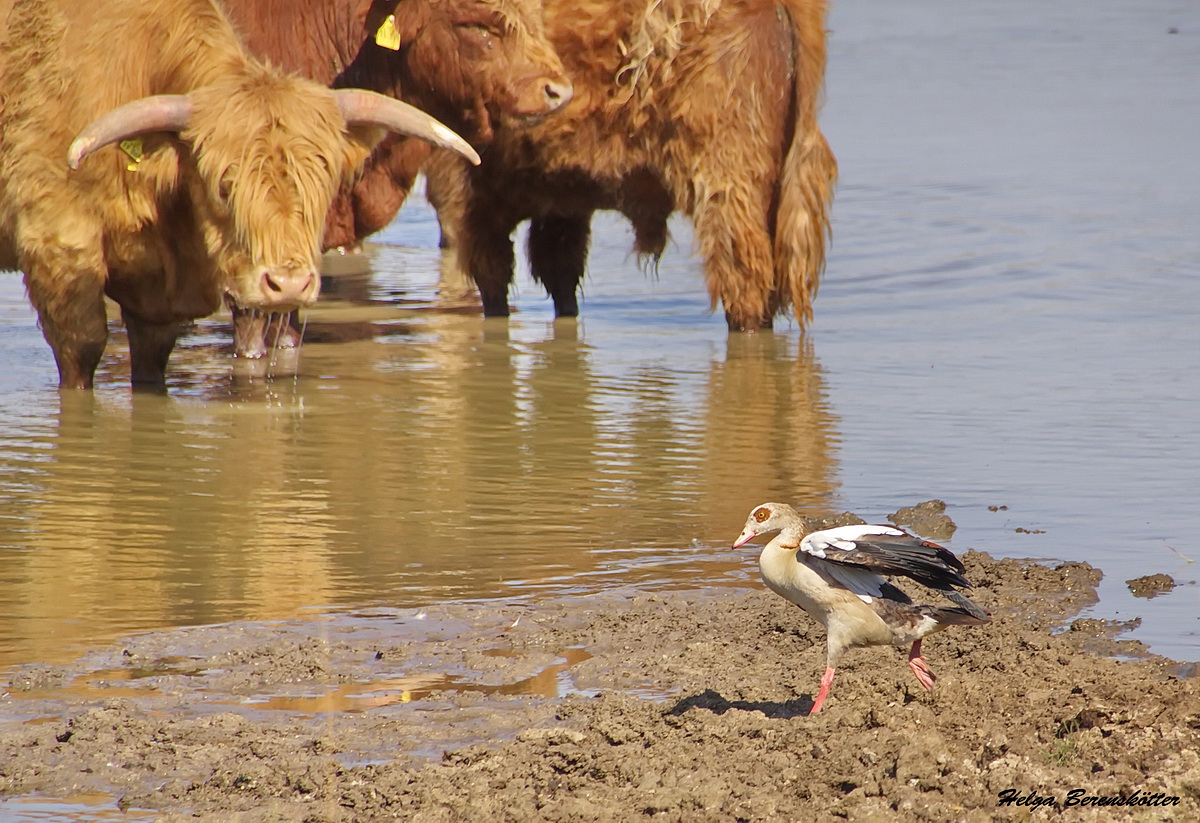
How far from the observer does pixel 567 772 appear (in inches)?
122

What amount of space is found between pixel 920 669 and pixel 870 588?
200mm

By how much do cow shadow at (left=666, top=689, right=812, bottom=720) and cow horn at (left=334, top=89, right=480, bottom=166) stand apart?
363cm

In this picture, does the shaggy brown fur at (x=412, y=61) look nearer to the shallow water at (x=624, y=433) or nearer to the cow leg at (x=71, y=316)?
the shallow water at (x=624, y=433)

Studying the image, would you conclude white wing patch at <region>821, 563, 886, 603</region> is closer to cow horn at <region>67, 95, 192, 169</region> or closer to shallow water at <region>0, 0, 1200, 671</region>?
shallow water at <region>0, 0, 1200, 671</region>

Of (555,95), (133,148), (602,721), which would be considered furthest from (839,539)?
(555,95)

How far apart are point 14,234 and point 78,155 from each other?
2.92 ft

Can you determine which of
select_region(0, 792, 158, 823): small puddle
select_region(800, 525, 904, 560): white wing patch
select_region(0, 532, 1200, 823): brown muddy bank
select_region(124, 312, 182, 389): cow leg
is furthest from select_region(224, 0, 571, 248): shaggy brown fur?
select_region(0, 792, 158, 823): small puddle

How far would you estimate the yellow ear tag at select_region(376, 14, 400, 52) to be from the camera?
783 centimetres

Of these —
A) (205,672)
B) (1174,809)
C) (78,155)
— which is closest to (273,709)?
(205,672)

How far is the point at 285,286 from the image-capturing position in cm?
612

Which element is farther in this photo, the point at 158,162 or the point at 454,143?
the point at 454,143

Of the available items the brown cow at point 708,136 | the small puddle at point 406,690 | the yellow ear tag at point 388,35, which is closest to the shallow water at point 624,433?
the brown cow at point 708,136

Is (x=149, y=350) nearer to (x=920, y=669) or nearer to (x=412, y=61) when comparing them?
(x=412, y=61)

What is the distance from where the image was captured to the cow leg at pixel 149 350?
7.11m
